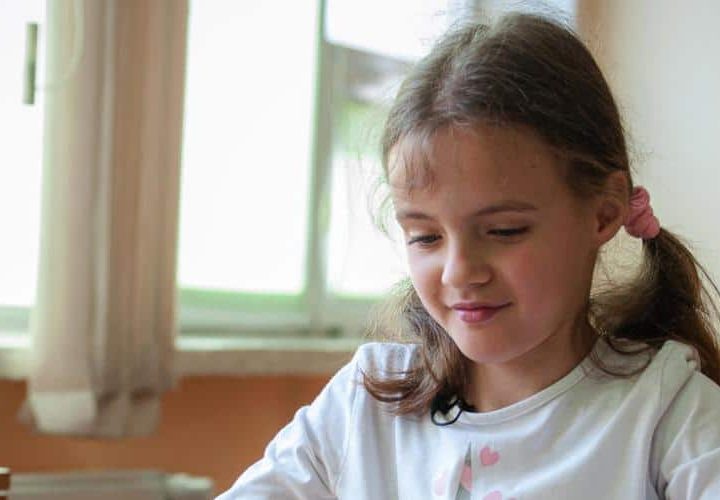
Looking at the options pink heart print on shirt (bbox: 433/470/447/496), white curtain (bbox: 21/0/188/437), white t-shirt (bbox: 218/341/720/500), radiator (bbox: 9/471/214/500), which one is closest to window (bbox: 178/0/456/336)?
white curtain (bbox: 21/0/188/437)

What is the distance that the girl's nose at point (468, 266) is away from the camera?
3.25 ft

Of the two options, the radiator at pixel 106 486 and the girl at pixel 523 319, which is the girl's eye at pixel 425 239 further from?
the radiator at pixel 106 486

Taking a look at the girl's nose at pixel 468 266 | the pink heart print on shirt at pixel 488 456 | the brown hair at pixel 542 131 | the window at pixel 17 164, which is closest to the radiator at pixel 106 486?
the window at pixel 17 164

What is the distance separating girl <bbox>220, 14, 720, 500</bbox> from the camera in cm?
99

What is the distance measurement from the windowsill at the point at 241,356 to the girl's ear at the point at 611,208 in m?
0.94

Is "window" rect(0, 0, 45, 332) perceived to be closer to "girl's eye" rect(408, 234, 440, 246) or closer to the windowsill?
the windowsill

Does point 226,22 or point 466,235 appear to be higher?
point 226,22

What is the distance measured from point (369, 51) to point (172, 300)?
823mm

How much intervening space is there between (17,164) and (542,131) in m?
1.06

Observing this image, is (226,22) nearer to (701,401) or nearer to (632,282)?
(632,282)

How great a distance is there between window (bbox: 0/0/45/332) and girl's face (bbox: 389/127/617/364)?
92 cm

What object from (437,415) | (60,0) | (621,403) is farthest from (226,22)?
(621,403)

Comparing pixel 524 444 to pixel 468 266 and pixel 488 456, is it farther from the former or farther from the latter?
pixel 468 266

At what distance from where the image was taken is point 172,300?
1.80 metres
